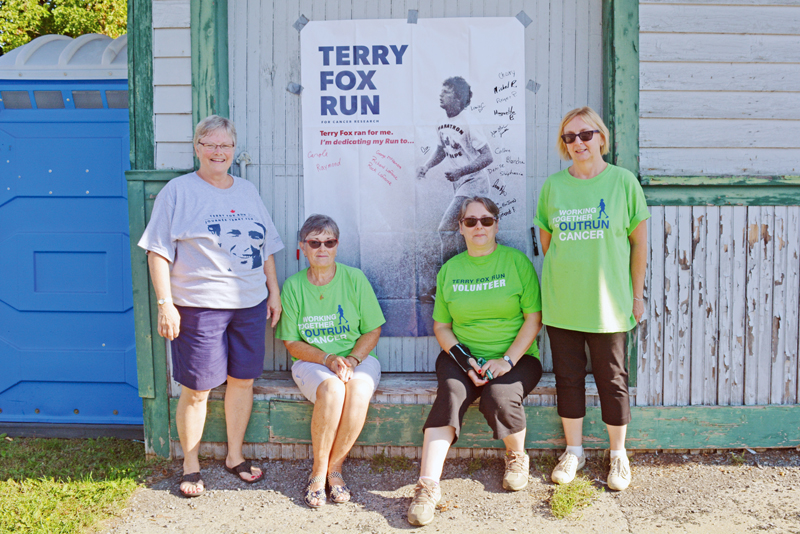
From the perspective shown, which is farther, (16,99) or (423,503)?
(16,99)

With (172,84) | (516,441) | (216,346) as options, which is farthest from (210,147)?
(516,441)

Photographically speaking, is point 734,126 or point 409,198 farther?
point 409,198

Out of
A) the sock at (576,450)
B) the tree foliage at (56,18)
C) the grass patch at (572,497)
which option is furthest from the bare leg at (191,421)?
the tree foliage at (56,18)

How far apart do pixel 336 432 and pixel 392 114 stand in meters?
1.81

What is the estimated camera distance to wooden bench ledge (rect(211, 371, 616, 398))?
3064mm

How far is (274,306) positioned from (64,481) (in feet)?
4.69

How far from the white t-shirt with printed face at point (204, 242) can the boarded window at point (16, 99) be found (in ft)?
5.05

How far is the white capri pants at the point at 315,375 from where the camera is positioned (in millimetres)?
2801

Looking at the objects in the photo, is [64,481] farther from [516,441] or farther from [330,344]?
[516,441]

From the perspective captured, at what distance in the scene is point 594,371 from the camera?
2814 mm

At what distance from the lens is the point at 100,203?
3.48 m

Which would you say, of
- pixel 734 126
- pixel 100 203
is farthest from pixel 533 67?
pixel 100 203

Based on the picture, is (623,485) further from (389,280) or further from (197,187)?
(197,187)

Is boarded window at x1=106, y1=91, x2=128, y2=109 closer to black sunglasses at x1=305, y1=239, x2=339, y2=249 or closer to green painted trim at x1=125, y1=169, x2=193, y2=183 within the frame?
green painted trim at x1=125, y1=169, x2=193, y2=183
